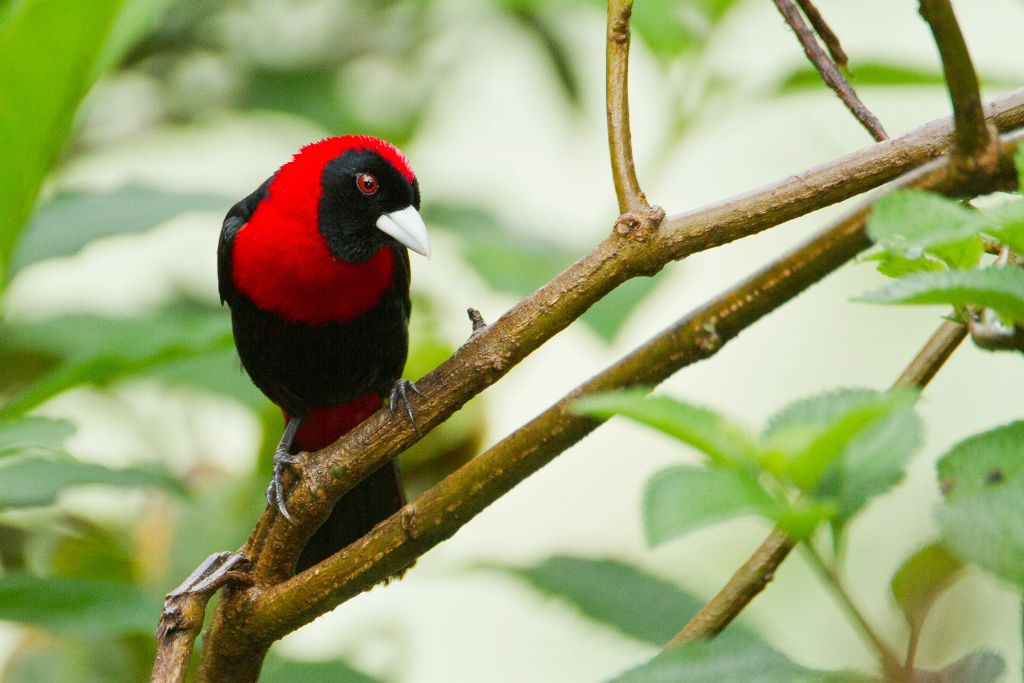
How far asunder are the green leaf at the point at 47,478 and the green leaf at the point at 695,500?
4.89 ft

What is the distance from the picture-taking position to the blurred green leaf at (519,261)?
8.66ft

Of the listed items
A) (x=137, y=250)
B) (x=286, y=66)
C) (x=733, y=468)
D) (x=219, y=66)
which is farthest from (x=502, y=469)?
(x=137, y=250)

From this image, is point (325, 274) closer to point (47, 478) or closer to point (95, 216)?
point (95, 216)

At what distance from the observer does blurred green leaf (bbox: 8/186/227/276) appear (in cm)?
244

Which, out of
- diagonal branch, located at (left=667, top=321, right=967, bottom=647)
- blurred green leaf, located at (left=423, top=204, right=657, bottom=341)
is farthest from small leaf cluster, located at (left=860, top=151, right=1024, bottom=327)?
blurred green leaf, located at (left=423, top=204, right=657, bottom=341)

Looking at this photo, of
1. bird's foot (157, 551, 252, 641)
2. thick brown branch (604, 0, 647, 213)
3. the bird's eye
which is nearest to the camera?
thick brown branch (604, 0, 647, 213)

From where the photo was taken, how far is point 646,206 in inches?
49.8

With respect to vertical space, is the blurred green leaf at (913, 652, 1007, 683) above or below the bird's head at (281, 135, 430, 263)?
below

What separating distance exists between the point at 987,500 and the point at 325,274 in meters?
2.26

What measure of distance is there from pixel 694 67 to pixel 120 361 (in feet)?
5.58

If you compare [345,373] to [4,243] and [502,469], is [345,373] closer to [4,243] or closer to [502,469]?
[4,243]

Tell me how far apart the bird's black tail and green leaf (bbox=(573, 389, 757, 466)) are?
6.48ft

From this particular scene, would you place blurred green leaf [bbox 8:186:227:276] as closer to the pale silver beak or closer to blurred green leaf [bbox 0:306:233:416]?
blurred green leaf [bbox 0:306:233:416]

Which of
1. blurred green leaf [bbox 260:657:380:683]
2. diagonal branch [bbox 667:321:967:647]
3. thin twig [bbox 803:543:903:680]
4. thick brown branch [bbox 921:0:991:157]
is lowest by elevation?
thin twig [bbox 803:543:903:680]
